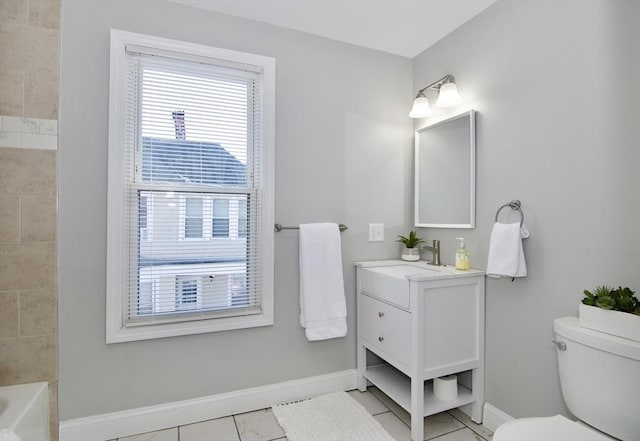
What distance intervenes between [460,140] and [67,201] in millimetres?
2193

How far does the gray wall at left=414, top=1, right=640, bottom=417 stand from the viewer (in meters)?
1.28

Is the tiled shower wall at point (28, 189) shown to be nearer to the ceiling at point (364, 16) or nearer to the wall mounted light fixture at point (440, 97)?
the ceiling at point (364, 16)

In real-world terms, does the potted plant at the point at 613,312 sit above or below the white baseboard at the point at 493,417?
above

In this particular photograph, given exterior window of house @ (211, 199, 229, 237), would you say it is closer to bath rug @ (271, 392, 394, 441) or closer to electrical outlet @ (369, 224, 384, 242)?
electrical outlet @ (369, 224, 384, 242)

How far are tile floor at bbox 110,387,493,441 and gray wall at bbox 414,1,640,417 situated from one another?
225 mm

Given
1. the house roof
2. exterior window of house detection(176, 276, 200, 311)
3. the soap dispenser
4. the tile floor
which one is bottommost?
the tile floor

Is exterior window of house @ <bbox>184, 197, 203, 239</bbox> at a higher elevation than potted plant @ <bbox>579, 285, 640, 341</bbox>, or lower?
higher

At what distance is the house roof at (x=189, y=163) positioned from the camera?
1808 millimetres

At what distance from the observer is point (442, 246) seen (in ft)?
7.05

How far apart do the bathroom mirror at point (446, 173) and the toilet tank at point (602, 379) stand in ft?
2.69

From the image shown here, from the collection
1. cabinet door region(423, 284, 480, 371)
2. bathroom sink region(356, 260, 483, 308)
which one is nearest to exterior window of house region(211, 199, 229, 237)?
bathroom sink region(356, 260, 483, 308)

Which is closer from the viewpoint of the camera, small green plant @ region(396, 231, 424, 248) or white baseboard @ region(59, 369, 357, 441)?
white baseboard @ region(59, 369, 357, 441)

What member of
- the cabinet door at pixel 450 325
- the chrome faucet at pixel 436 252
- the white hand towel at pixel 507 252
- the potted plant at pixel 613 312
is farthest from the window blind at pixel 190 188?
the potted plant at pixel 613 312

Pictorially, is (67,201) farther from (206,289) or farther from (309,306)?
(309,306)
